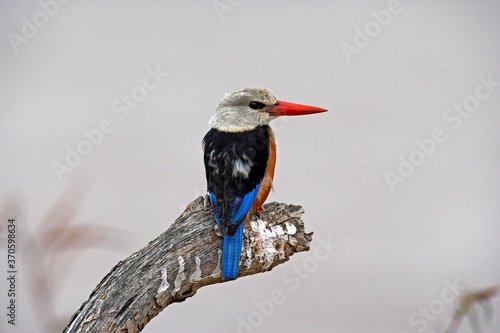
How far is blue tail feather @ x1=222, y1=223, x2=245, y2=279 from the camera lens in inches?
80.6

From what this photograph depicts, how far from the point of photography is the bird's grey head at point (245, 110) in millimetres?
2639

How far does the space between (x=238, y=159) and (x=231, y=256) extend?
1.63ft

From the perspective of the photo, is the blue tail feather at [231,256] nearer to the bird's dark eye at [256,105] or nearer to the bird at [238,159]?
the bird at [238,159]

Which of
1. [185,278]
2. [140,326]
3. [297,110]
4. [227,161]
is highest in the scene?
[297,110]

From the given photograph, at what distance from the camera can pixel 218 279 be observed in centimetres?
208

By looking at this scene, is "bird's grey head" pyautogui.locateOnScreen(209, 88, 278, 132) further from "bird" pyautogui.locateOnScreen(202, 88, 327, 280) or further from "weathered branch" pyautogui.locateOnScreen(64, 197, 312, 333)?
"weathered branch" pyautogui.locateOnScreen(64, 197, 312, 333)

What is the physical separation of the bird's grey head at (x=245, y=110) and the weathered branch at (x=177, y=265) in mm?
527

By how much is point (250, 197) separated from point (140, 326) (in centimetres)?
68

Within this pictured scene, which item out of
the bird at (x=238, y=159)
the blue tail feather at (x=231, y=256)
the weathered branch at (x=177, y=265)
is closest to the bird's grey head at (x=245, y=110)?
the bird at (x=238, y=159)

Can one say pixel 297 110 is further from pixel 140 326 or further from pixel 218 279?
pixel 140 326

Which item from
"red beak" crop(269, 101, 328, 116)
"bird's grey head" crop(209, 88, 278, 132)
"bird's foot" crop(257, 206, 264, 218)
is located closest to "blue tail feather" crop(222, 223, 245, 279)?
"bird's foot" crop(257, 206, 264, 218)

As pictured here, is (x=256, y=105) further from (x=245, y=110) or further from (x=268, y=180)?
(x=268, y=180)

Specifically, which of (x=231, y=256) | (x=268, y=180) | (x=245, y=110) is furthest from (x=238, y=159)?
(x=231, y=256)

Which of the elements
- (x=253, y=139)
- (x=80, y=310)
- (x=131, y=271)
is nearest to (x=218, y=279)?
(x=131, y=271)
